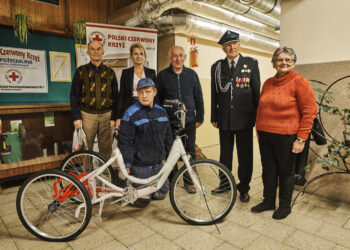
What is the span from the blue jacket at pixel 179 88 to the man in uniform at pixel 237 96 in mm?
246

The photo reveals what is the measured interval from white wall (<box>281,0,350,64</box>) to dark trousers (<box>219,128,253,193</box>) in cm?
115

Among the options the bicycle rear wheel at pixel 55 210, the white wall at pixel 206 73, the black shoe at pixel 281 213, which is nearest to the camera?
the bicycle rear wheel at pixel 55 210

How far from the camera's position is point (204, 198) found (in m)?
2.24

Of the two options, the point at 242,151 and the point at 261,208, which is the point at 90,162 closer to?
the point at 242,151

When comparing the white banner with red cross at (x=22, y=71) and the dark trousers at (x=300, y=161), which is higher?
the white banner with red cross at (x=22, y=71)

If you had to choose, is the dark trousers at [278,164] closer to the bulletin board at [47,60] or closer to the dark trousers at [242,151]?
the dark trousers at [242,151]

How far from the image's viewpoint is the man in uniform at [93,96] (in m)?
2.69

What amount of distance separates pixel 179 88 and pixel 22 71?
7.86 feet

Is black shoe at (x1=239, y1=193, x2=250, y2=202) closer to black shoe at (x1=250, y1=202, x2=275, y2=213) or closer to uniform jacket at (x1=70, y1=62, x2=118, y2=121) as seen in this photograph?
black shoe at (x1=250, y1=202, x2=275, y2=213)

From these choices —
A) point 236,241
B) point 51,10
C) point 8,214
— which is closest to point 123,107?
point 8,214

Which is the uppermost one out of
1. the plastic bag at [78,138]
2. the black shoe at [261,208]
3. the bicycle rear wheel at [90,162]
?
the plastic bag at [78,138]

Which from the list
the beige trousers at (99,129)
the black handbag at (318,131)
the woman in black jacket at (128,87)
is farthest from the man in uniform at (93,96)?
the black handbag at (318,131)

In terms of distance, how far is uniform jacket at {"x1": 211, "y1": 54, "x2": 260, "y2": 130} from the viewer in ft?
A: 8.15

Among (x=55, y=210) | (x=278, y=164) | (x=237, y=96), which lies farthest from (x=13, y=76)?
(x=278, y=164)
